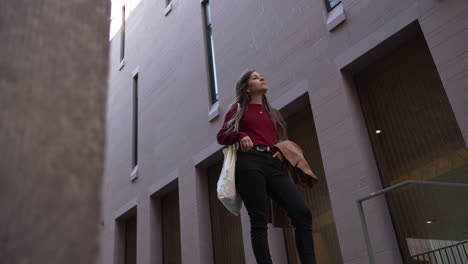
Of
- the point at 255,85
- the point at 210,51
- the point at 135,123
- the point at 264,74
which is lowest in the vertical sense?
the point at 255,85

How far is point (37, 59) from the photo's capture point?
0.48 meters

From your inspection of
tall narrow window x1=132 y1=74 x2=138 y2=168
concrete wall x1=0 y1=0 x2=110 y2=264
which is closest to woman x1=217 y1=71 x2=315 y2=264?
concrete wall x1=0 y1=0 x2=110 y2=264

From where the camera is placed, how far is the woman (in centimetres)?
348

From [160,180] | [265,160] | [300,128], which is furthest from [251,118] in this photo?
[160,180]

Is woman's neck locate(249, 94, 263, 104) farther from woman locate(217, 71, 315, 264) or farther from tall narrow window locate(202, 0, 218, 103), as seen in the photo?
tall narrow window locate(202, 0, 218, 103)

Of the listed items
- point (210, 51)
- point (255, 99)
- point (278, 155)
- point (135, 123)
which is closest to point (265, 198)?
point (278, 155)

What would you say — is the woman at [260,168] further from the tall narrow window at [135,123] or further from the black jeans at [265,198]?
the tall narrow window at [135,123]

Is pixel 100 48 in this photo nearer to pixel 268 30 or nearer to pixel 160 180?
pixel 268 30

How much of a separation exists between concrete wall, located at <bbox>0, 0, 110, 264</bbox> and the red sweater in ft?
10.8

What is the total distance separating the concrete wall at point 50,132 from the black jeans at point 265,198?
10.1 ft

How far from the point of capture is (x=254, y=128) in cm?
402

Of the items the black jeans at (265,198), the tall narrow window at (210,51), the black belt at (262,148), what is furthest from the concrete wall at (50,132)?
the tall narrow window at (210,51)

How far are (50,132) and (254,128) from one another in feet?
11.8

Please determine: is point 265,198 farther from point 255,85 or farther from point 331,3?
point 331,3
